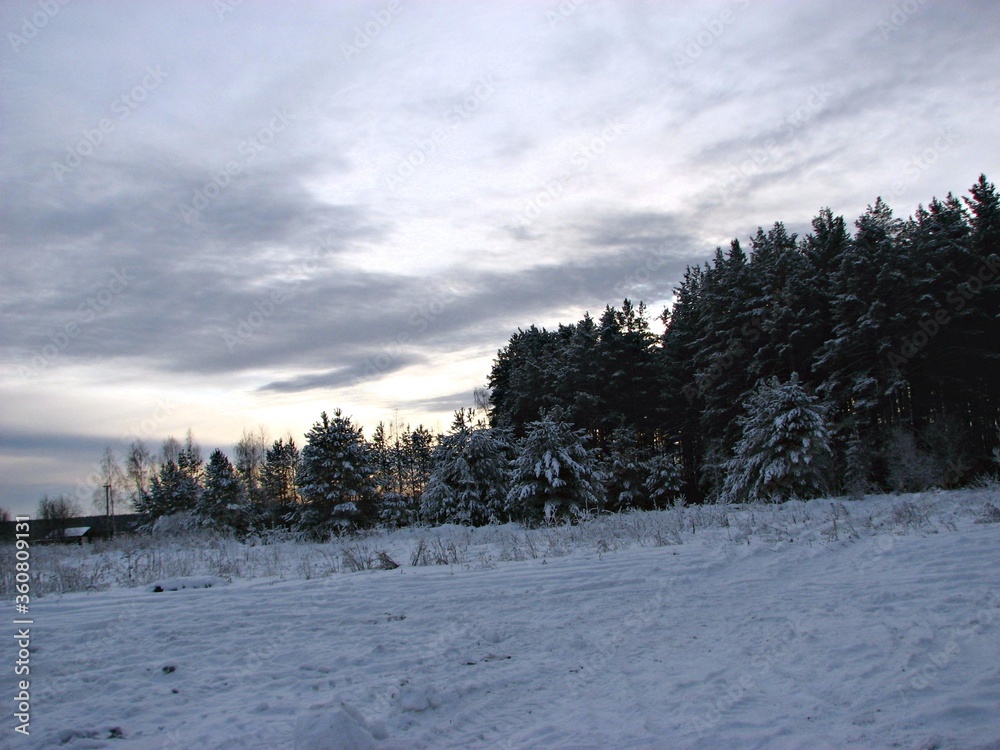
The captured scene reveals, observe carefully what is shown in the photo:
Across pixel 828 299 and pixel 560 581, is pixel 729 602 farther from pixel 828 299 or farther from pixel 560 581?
pixel 828 299

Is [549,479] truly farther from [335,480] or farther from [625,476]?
[625,476]

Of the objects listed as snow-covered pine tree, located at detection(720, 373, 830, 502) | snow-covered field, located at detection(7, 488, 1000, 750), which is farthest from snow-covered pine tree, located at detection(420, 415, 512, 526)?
snow-covered field, located at detection(7, 488, 1000, 750)

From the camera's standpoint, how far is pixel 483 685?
4426mm

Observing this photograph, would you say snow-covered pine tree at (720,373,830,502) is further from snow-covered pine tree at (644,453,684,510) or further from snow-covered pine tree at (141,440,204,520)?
snow-covered pine tree at (141,440,204,520)

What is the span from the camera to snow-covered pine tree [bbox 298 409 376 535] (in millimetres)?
24703

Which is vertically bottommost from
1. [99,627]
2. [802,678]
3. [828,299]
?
[802,678]

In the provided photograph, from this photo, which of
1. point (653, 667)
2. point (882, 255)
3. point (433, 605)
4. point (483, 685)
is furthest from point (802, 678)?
point (882, 255)

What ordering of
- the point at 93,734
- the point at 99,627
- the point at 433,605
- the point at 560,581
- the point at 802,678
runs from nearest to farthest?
the point at 93,734, the point at 802,678, the point at 99,627, the point at 433,605, the point at 560,581

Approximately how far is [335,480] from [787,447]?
55.6 feet

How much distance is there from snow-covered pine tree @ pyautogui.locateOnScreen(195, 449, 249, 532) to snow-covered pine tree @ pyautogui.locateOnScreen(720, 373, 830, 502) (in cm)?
2565

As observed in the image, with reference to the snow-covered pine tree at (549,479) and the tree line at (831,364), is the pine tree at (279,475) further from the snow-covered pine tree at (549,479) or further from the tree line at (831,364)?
the snow-covered pine tree at (549,479)

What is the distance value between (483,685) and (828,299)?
31986 mm

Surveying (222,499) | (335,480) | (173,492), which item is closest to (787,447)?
(335,480)

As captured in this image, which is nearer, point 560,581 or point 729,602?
point 729,602
